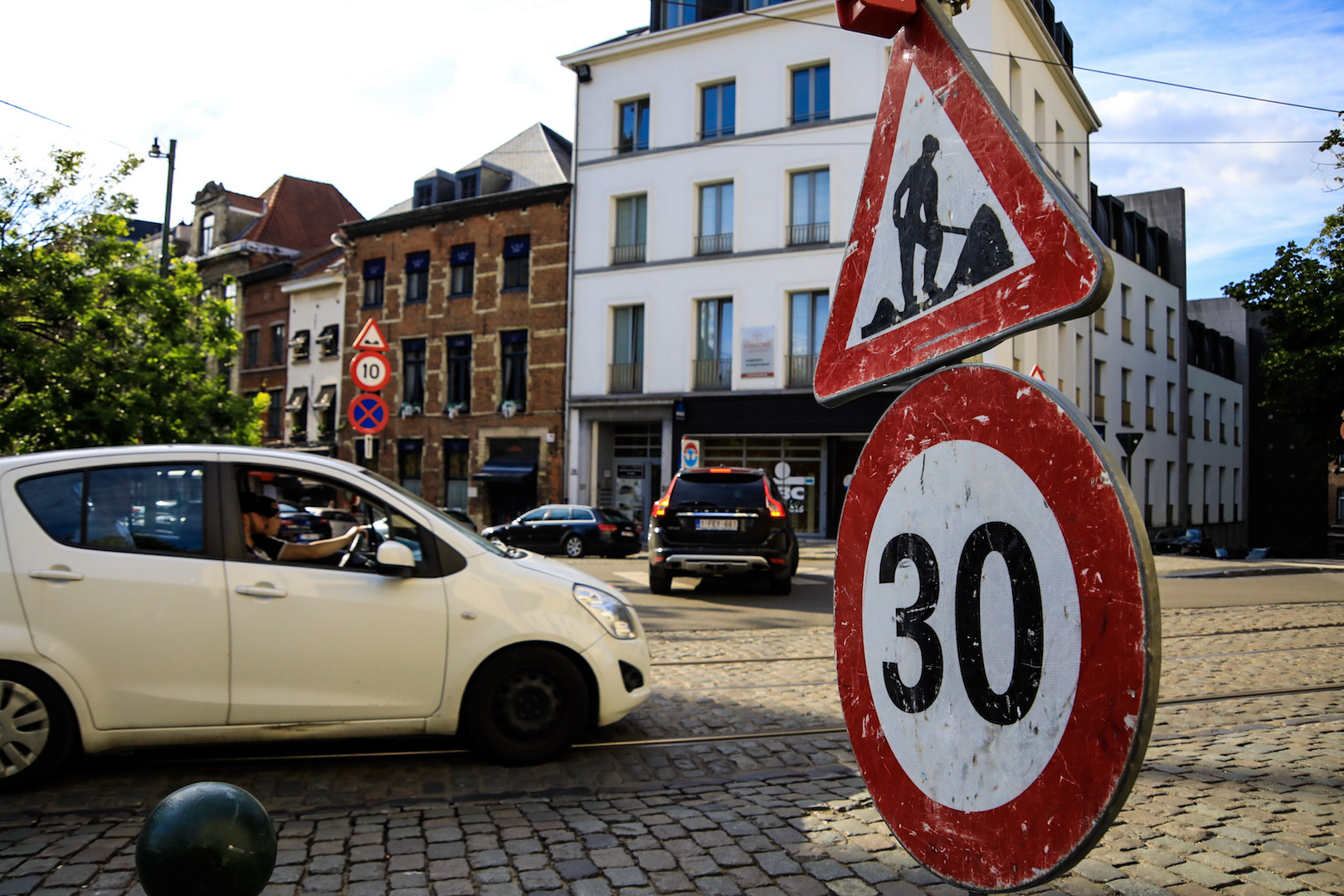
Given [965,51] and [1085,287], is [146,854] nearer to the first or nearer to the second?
[1085,287]

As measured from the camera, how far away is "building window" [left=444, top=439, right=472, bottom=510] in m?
33.4

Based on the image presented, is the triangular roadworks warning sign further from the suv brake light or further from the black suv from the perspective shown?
the suv brake light

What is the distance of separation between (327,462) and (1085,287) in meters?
4.66

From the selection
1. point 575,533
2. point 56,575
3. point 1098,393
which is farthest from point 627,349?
point 56,575

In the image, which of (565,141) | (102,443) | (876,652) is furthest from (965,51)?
(565,141)

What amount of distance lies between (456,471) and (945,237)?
33.1 metres

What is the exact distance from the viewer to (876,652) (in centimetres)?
168

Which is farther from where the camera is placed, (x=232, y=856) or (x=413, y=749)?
(x=413, y=749)

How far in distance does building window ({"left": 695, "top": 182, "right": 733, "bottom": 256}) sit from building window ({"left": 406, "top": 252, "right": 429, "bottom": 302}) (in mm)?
11188

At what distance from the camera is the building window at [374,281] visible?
36.2 metres

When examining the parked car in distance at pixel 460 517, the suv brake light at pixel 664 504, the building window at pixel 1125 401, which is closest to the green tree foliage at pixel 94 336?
the parked car in distance at pixel 460 517

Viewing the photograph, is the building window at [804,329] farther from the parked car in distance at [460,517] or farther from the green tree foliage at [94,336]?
the green tree foliage at [94,336]

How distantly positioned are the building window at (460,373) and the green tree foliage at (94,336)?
567 inches

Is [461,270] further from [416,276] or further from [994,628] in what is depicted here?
[994,628]
